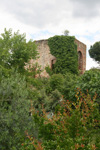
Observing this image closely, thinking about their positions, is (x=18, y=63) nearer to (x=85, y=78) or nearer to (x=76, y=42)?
(x=85, y=78)

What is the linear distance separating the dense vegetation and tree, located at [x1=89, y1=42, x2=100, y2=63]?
58.1 ft

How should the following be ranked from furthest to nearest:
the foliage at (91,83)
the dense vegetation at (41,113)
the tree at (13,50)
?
the tree at (13,50)
the foliage at (91,83)
the dense vegetation at (41,113)

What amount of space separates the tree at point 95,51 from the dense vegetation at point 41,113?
58.1 ft

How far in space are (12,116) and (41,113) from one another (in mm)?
1877

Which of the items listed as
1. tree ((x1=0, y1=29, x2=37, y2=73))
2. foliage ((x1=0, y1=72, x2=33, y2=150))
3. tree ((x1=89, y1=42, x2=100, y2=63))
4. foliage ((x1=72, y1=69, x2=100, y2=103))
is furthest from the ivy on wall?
foliage ((x1=0, y1=72, x2=33, y2=150))

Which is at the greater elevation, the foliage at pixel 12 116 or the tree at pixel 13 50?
the tree at pixel 13 50

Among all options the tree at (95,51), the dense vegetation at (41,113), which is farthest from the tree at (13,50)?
the tree at (95,51)

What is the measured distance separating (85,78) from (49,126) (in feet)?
16.0

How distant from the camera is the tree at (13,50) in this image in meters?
11.2

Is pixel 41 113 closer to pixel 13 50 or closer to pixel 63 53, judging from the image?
pixel 13 50

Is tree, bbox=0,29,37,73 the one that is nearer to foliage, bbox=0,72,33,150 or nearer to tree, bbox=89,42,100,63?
foliage, bbox=0,72,33,150

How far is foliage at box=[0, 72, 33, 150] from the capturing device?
613 centimetres

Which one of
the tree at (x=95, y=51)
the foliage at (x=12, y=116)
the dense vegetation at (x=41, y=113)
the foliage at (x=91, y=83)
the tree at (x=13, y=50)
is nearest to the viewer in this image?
the dense vegetation at (x=41, y=113)

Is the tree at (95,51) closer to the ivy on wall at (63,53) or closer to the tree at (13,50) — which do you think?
the ivy on wall at (63,53)
